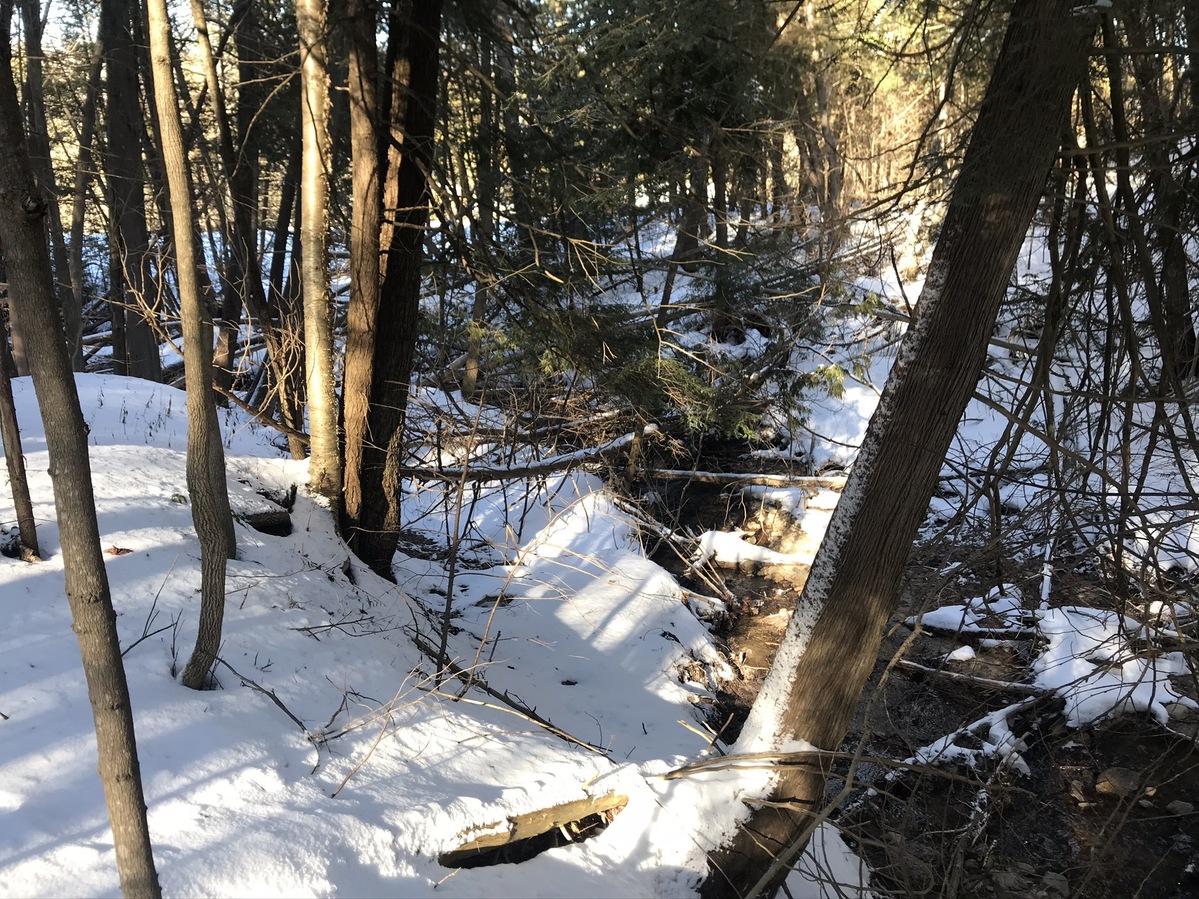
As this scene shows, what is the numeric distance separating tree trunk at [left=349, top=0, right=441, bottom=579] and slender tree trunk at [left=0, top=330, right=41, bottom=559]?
2418 mm

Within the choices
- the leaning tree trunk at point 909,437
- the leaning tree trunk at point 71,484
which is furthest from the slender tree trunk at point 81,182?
the leaning tree trunk at point 909,437

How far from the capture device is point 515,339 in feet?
24.6

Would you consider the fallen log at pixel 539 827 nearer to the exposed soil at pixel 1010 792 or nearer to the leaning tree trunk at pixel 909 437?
the leaning tree trunk at pixel 909 437

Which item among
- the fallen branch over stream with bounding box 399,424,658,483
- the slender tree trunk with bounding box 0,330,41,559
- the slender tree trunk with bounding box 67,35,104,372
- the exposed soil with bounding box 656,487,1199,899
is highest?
the slender tree trunk with bounding box 67,35,104,372

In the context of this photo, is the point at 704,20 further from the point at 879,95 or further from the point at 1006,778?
the point at 879,95

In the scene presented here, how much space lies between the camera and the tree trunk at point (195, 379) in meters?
3.34

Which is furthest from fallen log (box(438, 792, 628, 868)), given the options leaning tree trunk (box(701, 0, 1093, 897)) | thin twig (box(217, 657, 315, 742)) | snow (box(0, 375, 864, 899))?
thin twig (box(217, 657, 315, 742))

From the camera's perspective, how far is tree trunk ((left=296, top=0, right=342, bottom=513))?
17.0 feet

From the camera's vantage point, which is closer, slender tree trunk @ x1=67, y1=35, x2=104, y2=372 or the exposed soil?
the exposed soil

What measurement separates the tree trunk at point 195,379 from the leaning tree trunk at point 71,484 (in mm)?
1313

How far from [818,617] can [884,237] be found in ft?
7.13

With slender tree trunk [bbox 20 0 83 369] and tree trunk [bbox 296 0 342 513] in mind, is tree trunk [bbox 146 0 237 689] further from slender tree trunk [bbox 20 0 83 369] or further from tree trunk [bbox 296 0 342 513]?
slender tree trunk [bbox 20 0 83 369]

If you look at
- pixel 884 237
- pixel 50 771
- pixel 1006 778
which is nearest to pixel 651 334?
pixel 884 237

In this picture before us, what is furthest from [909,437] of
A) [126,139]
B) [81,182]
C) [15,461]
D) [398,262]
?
[81,182]
